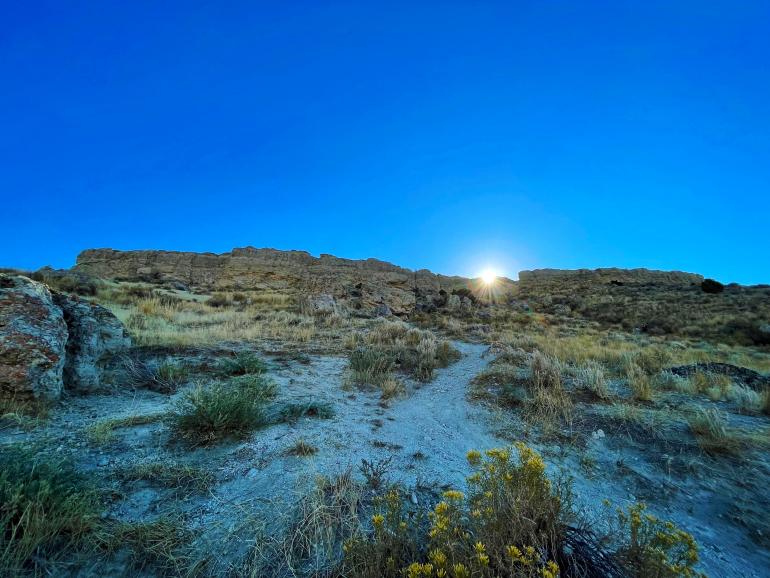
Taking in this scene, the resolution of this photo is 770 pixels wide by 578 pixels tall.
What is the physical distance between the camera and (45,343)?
13.2 ft

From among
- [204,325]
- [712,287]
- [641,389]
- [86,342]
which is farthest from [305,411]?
[712,287]

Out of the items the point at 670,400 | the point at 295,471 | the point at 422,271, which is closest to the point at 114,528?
the point at 295,471

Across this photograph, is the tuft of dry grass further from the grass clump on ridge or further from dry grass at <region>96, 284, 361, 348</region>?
dry grass at <region>96, 284, 361, 348</region>

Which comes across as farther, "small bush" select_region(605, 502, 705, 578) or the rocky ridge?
the rocky ridge

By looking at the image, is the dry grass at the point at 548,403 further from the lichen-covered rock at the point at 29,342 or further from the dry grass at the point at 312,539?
the lichen-covered rock at the point at 29,342

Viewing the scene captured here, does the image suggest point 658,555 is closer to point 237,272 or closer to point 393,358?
point 393,358

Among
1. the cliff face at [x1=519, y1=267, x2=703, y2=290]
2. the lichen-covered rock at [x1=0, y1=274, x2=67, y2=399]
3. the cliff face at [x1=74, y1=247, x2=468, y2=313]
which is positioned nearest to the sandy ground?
the lichen-covered rock at [x1=0, y1=274, x2=67, y2=399]

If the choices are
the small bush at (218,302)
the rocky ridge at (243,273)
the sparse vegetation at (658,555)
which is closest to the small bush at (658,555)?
the sparse vegetation at (658,555)

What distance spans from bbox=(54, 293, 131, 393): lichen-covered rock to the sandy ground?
348 millimetres

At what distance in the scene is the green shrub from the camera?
5.85ft

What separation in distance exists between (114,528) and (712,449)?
5.58 meters

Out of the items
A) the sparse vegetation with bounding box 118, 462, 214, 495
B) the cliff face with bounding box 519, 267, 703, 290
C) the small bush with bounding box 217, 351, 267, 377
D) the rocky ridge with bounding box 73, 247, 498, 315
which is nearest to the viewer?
the sparse vegetation with bounding box 118, 462, 214, 495

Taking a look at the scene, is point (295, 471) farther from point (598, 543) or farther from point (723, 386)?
point (723, 386)

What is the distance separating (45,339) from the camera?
4051 mm
